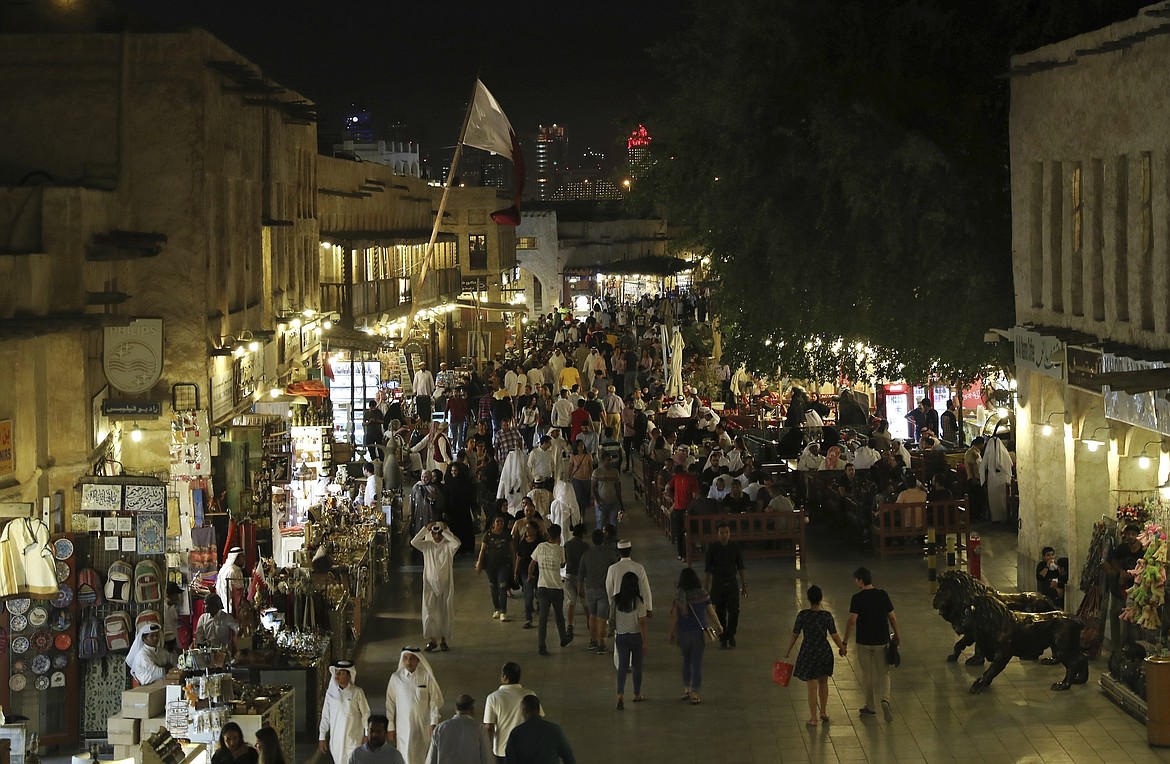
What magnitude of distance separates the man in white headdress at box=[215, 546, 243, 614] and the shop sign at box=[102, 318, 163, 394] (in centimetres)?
399

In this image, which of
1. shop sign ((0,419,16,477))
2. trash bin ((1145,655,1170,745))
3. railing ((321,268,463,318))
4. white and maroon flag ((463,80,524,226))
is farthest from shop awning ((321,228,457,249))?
trash bin ((1145,655,1170,745))

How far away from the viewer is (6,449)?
15.9m

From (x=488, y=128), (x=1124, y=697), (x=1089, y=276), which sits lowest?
(x=1124, y=697)

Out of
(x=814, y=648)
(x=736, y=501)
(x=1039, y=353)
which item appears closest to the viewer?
(x=814, y=648)

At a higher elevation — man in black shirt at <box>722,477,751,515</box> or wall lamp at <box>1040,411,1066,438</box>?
wall lamp at <box>1040,411,1066,438</box>

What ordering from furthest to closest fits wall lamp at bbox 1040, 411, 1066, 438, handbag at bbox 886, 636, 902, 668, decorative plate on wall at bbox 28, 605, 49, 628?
wall lamp at bbox 1040, 411, 1066, 438 < handbag at bbox 886, 636, 902, 668 < decorative plate on wall at bbox 28, 605, 49, 628

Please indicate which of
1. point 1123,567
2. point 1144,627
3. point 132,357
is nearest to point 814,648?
point 1144,627

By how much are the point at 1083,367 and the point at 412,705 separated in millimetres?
8388

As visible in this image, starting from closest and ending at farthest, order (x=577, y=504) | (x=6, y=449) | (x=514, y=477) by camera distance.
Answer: (x=6, y=449) → (x=577, y=504) → (x=514, y=477)

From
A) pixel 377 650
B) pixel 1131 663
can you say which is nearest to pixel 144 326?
pixel 377 650

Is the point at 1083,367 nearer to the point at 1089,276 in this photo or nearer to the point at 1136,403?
the point at 1089,276

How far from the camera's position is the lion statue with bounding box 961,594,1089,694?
15227 millimetres

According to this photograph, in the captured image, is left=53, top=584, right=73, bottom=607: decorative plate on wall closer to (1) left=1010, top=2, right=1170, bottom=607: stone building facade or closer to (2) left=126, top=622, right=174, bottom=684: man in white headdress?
(2) left=126, top=622, right=174, bottom=684: man in white headdress

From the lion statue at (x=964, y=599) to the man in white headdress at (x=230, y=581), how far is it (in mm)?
6716
